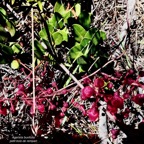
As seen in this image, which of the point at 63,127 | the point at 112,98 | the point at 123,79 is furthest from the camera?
the point at 63,127

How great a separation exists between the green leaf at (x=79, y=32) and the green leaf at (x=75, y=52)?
50mm

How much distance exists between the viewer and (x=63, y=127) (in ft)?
5.81

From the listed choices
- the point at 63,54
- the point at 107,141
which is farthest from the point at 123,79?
the point at 63,54

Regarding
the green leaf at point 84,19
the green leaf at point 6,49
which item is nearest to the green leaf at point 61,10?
the green leaf at point 84,19

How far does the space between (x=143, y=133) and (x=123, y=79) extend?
268 millimetres

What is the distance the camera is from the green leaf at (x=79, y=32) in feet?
4.97

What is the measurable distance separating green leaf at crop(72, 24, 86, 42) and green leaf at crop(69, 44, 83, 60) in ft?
0.16

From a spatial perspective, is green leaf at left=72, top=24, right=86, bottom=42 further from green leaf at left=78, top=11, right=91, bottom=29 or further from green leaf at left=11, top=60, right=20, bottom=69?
green leaf at left=11, top=60, right=20, bottom=69

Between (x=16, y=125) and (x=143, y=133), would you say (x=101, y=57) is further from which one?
(x=16, y=125)

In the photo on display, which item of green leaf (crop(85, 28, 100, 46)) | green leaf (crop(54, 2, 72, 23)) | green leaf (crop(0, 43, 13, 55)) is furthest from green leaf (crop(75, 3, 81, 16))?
green leaf (crop(0, 43, 13, 55))

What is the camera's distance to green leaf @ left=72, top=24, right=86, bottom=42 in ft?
4.97

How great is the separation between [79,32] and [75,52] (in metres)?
0.09

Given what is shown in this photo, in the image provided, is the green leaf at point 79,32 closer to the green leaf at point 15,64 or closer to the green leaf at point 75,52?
the green leaf at point 75,52

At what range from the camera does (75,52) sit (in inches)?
61.1
